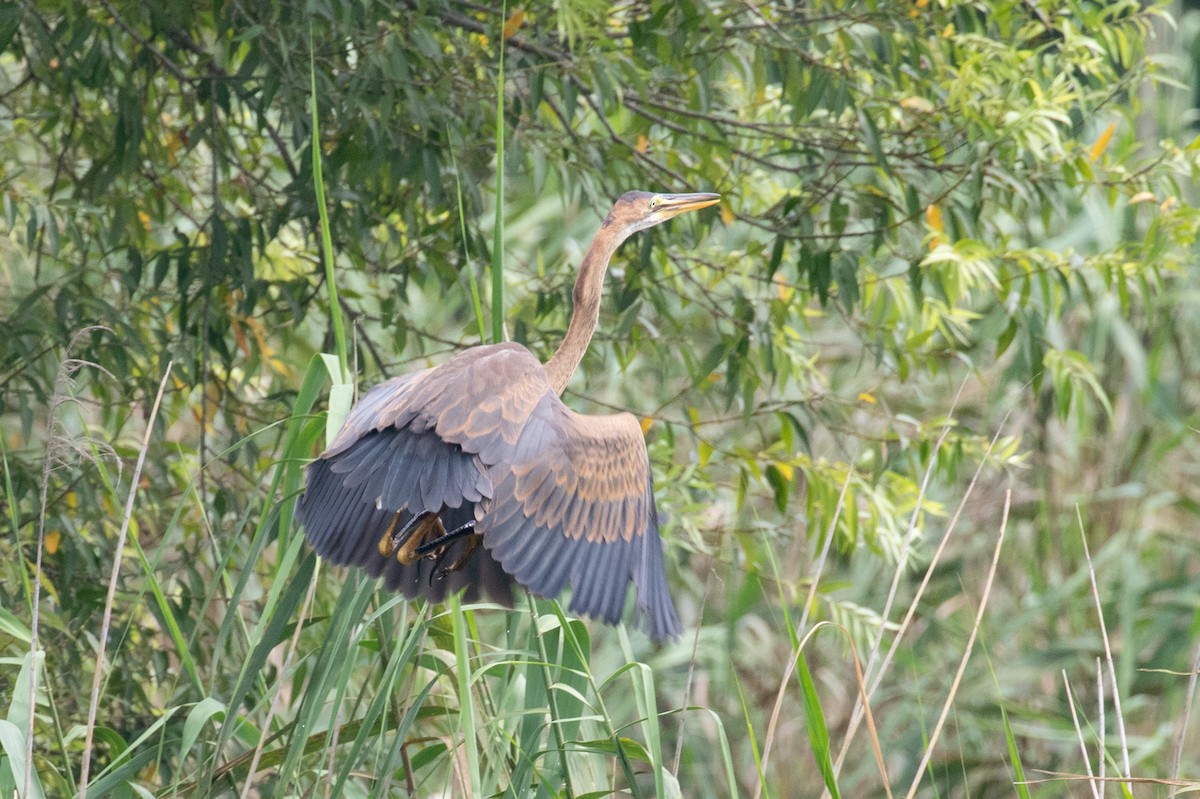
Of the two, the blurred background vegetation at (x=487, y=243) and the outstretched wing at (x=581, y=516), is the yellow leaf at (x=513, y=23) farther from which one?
the outstretched wing at (x=581, y=516)

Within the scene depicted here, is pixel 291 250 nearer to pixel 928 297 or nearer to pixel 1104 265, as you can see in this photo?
pixel 928 297

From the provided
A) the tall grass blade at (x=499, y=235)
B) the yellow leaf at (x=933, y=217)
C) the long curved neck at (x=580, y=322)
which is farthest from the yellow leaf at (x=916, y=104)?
the tall grass blade at (x=499, y=235)

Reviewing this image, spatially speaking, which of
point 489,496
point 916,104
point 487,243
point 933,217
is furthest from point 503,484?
point 916,104

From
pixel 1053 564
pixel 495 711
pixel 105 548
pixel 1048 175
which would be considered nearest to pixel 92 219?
pixel 105 548

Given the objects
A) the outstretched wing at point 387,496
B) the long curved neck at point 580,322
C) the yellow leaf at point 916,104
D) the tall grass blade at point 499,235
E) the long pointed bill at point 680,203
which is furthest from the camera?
the yellow leaf at point 916,104

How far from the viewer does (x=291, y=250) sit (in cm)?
372

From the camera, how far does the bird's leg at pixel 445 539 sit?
2.27 meters

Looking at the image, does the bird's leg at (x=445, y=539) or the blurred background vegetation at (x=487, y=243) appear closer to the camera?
the bird's leg at (x=445, y=539)

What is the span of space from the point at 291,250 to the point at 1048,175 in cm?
199

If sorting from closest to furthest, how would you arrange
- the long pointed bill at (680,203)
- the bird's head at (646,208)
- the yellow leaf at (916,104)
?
the bird's head at (646,208), the long pointed bill at (680,203), the yellow leaf at (916,104)

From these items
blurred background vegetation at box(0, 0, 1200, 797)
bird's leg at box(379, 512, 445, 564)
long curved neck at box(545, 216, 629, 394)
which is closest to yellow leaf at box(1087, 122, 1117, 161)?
blurred background vegetation at box(0, 0, 1200, 797)

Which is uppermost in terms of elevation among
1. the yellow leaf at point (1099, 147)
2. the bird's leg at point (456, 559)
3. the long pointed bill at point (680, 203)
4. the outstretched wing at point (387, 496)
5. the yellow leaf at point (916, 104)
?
the yellow leaf at point (916, 104)

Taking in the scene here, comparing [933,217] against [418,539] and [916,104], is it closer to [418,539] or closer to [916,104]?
[916,104]

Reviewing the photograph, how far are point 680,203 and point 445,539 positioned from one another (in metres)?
1.09
